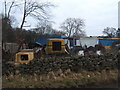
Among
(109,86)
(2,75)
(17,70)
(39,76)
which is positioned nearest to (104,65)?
(109,86)

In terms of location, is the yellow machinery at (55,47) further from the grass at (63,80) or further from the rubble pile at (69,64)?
the grass at (63,80)

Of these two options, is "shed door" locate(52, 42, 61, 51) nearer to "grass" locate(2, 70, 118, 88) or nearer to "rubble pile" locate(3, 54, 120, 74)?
"rubble pile" locate(3, 54, 120, 74)

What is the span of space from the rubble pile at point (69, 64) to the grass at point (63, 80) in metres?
0.32

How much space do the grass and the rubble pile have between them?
321 mm

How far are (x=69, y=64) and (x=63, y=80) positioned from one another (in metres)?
1.43

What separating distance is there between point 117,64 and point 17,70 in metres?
4.87

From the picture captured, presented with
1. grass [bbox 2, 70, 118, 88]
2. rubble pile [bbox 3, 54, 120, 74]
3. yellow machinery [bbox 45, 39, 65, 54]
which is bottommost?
grass [bbox 2, 70, 118, 88]

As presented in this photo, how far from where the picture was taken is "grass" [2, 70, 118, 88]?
313 inches

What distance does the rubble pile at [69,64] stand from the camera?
30.1 feet

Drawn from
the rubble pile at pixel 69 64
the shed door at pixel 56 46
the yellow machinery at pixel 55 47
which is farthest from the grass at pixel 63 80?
the shed door at pixel 56 46

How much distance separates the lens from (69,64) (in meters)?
9.65

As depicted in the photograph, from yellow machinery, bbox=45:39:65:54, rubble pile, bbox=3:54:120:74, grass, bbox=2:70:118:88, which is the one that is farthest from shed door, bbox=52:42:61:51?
grass, bbox=2:70:118:88

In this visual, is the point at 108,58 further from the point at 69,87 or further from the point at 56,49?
the point at 56,49

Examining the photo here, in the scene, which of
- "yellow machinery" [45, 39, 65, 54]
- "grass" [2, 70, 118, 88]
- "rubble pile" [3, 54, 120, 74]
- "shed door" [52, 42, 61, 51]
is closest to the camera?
"grass" [2, 70, 118, 88]
